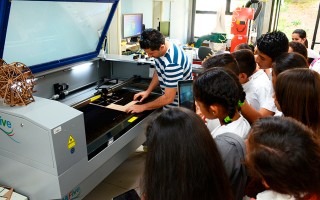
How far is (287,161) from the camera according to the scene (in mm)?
763

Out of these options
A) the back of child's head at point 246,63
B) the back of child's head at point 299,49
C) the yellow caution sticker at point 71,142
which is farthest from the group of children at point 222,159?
the back of child's head at point 299,49

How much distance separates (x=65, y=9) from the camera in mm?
1900

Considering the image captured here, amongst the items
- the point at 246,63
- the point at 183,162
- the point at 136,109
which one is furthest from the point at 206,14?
the point at 183,162

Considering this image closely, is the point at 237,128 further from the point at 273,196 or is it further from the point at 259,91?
the point at 259,91

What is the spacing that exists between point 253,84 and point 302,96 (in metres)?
0.50

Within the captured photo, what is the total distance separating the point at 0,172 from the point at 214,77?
1258 millimetres

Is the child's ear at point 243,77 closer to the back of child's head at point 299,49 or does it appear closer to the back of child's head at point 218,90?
the back of child's head at point 218,90

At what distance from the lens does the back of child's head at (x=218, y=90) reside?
3.70 feet

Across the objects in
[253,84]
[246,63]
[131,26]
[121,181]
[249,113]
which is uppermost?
[131,26]

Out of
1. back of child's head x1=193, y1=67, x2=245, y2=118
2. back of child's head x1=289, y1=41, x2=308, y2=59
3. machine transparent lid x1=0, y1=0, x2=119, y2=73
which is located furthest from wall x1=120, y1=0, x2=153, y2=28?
back of child's head x1=193, y1=67, x2=245, y2=118

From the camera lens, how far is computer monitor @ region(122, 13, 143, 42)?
4219 millimetres

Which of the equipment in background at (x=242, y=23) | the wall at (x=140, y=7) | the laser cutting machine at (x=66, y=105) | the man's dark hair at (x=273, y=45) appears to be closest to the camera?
the laser cutting machine at (x=66, y=105)

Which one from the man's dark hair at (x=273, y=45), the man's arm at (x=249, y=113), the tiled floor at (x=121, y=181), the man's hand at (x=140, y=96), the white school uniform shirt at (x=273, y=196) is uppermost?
the man's dark hair at (x=273, y=45)

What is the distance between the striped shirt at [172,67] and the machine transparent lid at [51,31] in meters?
0.63
